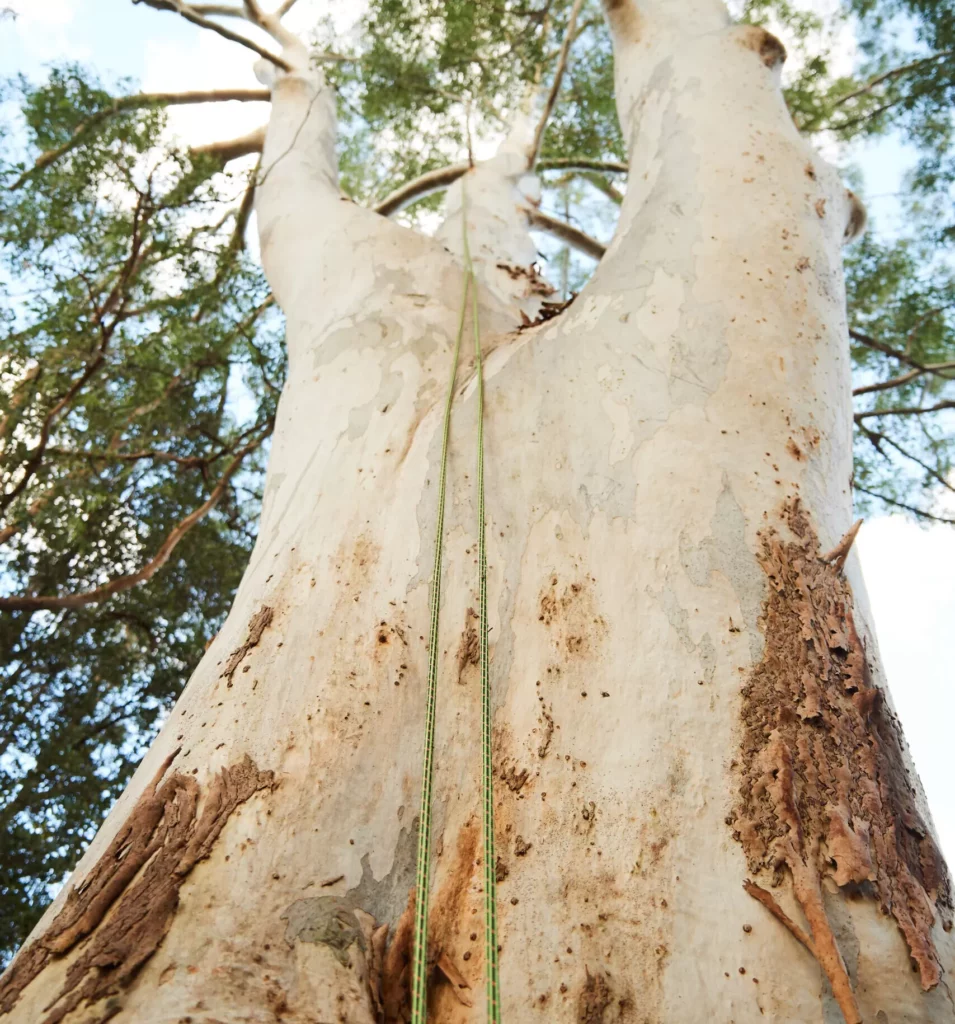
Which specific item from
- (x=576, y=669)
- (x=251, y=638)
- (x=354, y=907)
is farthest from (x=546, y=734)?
(x=251, y=638)

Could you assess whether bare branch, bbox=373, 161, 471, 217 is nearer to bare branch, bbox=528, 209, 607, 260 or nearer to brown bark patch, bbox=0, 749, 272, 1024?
bare branch, bbox=528, 209, 607, 260

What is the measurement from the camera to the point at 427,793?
1096 mm

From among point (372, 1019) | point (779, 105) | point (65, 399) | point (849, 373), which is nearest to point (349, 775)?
point (372, 1019)

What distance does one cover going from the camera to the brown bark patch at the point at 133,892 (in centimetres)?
94

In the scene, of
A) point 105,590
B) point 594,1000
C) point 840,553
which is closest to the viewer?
point 594,1000

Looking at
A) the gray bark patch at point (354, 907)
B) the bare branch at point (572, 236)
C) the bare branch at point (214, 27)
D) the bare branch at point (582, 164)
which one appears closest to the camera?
the gray bark patch at point (354, 907)

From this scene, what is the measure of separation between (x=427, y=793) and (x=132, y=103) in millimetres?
4419

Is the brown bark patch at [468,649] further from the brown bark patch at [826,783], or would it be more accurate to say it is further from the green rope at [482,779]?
the brown bark patch at [826,783]

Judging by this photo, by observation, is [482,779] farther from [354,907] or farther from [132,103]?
[132,103]

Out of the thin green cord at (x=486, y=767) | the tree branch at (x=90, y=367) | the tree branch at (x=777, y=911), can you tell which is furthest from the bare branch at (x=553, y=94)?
the tree branch at (x=777, y=911)

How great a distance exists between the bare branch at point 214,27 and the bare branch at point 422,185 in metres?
0.93

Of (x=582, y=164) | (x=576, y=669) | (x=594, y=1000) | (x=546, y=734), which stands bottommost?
(x=594, y=1000)

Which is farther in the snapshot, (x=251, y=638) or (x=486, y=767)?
(x=251, y=638)

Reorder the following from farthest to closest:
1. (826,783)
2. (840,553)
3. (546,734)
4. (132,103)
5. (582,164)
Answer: (582,164) < (132,103) < (840,553) < (546,734) < (826,783)
